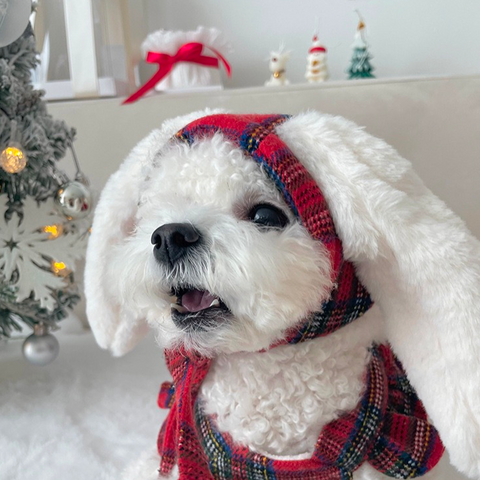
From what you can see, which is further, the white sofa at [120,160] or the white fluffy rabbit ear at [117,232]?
the white sofa at [120,160]

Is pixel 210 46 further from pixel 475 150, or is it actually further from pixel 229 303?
pixel 229 303

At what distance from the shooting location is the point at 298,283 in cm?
49

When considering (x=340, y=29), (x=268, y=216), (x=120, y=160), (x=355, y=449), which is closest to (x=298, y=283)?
(x=268, y=216)

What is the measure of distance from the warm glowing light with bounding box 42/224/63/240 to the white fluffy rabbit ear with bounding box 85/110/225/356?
16 centimetres

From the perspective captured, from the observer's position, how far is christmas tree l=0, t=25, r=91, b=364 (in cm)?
78

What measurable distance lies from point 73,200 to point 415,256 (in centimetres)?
53

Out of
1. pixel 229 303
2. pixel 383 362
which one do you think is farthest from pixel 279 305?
pixel 383 362

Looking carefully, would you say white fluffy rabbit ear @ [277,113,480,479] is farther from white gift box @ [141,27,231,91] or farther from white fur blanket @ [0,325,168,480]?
white gift box @ [141,27,231,91]

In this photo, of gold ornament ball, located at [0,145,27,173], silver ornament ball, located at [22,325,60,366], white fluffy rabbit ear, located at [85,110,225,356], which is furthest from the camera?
silver ornament ball, located at [22,325,60,366]

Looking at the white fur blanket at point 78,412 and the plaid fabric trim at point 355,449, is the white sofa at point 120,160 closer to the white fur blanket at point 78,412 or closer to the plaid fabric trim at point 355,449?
the white fur blanket at point 78,412

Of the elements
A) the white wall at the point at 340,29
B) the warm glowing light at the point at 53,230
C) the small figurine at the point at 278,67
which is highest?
the white wall at the point at 340,29

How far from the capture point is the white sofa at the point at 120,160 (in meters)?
0.80

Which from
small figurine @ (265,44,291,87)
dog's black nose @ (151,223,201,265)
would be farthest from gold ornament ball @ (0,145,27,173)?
small figurine @ (265,44,291,87)

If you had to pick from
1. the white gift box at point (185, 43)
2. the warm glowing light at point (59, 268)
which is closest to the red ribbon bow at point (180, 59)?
the white gift box at point (185, 43)
